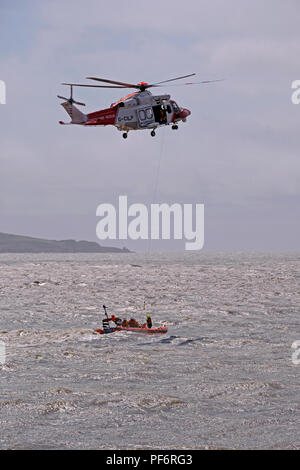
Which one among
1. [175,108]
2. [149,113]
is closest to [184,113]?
[175,108]

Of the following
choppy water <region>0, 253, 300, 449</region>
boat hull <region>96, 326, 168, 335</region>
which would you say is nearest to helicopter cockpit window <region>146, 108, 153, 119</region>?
choppy water <region>0, 253, 300, 449</region>

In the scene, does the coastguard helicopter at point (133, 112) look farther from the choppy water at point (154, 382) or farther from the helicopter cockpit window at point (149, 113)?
the choppy water at point (154, 382)

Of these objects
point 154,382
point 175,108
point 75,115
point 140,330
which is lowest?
point 154,382

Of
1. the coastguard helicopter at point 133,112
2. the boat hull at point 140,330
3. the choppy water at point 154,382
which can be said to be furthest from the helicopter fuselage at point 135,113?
the boat hull at point 140,330

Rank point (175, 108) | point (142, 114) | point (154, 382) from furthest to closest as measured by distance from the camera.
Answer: point (175, 108) → point (142, 114) → point (154, 382)

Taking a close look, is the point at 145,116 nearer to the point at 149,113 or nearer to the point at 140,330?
the point at 149,113

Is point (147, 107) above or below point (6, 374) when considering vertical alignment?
above
